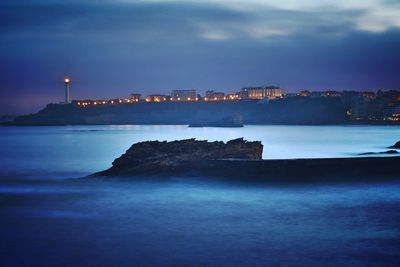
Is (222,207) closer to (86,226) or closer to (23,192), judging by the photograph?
(86,226)

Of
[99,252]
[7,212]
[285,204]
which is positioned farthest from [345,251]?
[7,212]

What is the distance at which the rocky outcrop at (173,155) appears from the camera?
74.7 feet

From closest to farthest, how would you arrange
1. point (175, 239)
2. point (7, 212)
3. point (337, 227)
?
point (175, 239) → point (337, 227) → point (7, 212)

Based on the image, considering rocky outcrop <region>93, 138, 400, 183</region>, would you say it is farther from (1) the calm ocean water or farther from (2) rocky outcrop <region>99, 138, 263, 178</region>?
(1) the calm ocean water

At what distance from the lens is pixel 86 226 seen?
12.6 m

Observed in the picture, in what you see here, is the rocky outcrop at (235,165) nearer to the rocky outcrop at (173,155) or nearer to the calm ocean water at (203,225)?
the rocky outcrop at (173,155)

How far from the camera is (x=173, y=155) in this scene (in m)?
23.5

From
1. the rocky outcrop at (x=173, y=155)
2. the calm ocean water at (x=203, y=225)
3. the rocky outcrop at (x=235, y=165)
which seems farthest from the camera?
the rocky outcrop at (x=173, y=155)

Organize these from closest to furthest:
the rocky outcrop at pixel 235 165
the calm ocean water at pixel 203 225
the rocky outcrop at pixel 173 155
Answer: the calm ocean water at pixel 203 225, the rocky outcrop at pixel 235 165, the rocky outcrop at pixel 173 155

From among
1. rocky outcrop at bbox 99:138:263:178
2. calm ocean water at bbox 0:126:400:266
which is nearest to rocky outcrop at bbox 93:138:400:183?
rocky outcrop at bbox 99:138:263:178

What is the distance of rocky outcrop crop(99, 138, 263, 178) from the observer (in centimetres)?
2277

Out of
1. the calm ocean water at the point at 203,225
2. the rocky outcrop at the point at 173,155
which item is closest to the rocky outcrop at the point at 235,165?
the rocky outcrop at the point at 173,155

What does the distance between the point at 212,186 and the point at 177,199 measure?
9.75ft

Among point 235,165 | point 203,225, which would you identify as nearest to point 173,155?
point 235,165
